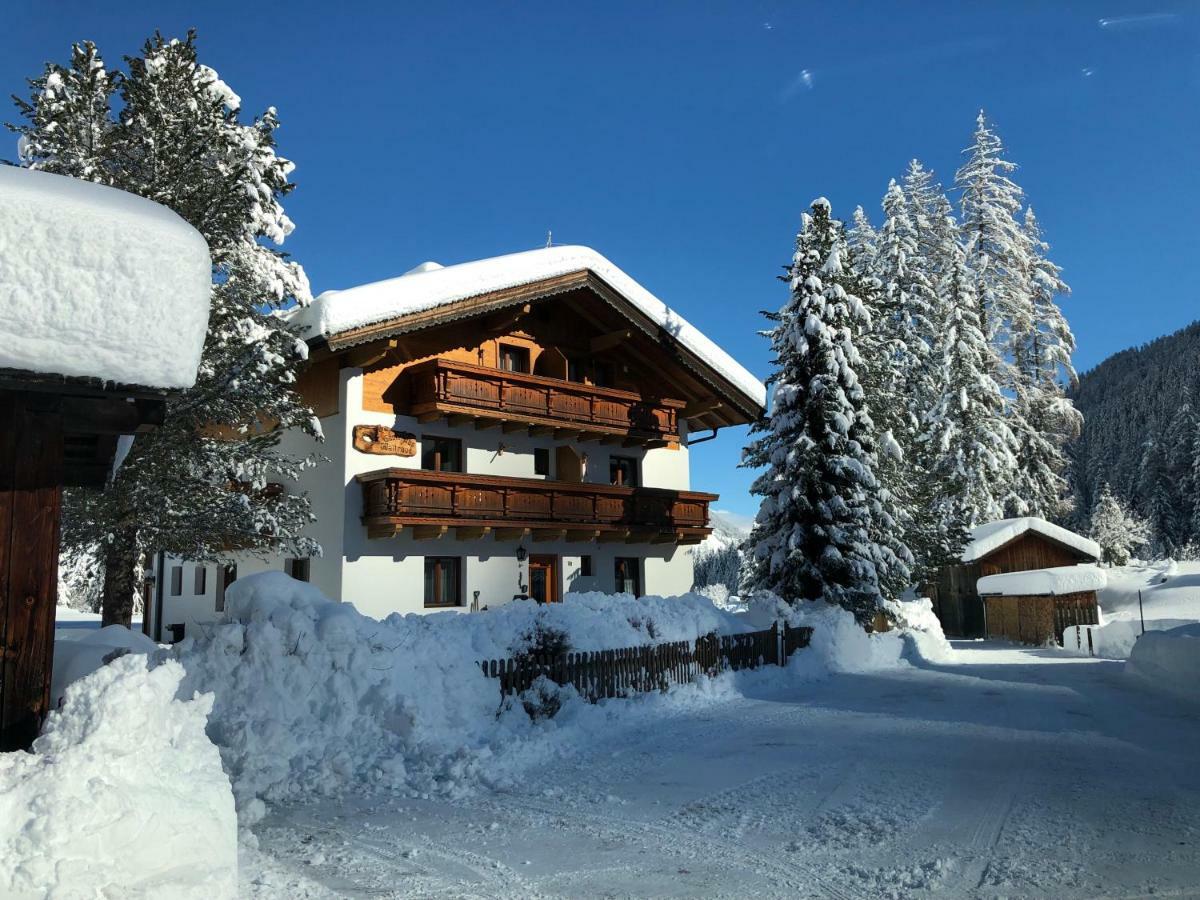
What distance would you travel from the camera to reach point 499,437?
25.7 metres

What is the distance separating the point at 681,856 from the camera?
23.2ft

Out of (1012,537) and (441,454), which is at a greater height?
(441,454)

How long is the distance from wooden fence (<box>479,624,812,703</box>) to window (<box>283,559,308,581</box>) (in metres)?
10.9

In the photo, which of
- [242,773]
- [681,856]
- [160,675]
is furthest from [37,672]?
[681,856]

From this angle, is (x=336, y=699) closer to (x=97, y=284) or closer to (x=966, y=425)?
(x=97, y=284)

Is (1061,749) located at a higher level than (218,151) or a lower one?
lower

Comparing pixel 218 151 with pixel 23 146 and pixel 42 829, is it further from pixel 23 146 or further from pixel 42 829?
pixel 42 829

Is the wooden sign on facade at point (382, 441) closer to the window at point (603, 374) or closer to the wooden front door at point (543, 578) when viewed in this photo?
the wooden front door at point (543, 578)

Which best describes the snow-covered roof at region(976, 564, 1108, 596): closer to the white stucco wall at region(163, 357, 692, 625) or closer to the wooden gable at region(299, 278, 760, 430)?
the wooden gable at region(299, 278, 760, 430)

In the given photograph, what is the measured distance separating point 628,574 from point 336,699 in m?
19.0

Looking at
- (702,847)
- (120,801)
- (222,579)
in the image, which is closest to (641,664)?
(702,847)

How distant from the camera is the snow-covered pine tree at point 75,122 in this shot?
14969 mm

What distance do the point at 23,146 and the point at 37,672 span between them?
14.0 m

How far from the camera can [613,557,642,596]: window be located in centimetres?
2867
